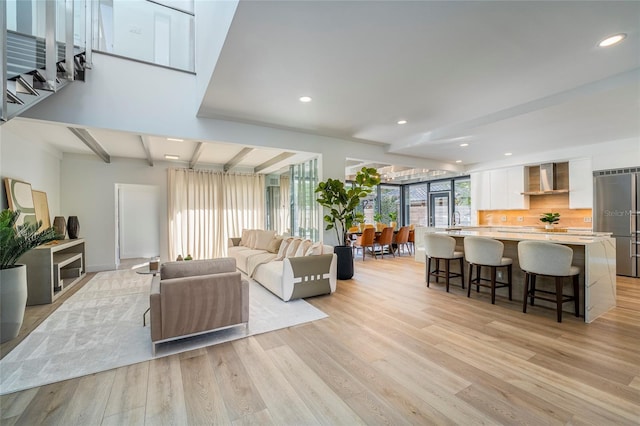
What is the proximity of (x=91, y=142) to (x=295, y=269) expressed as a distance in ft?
15.4

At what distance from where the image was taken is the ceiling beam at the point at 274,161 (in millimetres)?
6102

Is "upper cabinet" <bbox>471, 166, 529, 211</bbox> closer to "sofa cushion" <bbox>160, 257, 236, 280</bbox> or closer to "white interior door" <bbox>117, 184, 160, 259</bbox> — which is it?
"sofa cushion" <bbox>160, 257, 236, 280</bbox>

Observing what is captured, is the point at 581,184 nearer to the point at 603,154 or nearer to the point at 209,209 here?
the point at 603,154

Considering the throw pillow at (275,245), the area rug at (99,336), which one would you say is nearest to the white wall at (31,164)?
the area rug at (99,336)

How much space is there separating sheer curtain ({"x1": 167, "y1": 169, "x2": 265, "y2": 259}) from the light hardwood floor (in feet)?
17.6

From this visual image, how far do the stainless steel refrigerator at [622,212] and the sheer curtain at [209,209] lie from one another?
8.04 m

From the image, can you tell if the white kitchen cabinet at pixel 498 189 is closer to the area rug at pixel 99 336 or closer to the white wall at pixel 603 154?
the white wall at pixel 603 154

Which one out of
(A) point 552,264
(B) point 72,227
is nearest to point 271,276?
(A) point 552,264

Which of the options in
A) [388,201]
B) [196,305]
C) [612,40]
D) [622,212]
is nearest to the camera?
[612,40]

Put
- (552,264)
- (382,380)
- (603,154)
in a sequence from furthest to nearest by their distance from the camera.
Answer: (603,154) → (552,264) → (382,380)

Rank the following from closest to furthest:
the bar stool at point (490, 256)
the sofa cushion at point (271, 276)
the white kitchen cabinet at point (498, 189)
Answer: the bar stool at point (490, 256)
the sofa cushion at point (271, 276)
the white kitchen cabinet at point (498, 189)

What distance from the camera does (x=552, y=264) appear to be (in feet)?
10.2

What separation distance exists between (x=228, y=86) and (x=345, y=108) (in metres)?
1.62

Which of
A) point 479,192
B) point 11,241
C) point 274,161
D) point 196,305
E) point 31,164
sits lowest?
point 196,305
